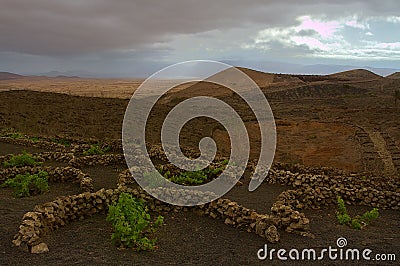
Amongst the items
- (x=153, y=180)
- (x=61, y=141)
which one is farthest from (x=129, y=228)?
(x=61, y=141)

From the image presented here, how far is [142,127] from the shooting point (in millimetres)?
25375

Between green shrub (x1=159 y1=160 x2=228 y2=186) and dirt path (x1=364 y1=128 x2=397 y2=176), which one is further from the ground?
green shrub (x1=159 y1=160 x2=228 y2=186)

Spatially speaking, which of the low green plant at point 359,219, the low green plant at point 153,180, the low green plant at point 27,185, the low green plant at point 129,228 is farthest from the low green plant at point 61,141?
the low green plant at point 359,219

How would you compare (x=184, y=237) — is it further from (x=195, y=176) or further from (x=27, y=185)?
(x=27, y=185)

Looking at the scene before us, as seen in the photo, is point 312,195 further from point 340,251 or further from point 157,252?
point 157,252

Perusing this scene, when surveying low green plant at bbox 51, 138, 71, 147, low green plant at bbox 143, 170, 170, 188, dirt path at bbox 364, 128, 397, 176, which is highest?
low green plant at bbox 143, 170, 170, 188

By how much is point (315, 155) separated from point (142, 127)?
1183 cm

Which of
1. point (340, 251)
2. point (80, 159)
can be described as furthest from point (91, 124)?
point (340, 251)

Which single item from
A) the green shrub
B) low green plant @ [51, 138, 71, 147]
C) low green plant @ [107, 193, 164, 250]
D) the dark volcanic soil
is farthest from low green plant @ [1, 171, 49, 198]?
low green plant @ [51, 138, 71, 147]

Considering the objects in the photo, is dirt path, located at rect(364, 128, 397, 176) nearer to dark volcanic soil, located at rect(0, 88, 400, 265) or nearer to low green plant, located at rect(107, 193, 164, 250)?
dark volcanic soil, located at rect(0, 88, 400, 265)

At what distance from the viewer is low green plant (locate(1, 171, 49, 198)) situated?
376 inches

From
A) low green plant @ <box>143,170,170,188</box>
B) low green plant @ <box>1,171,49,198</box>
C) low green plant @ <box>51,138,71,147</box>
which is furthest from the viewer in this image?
low green plant @ <box>51,138,71,147</box>

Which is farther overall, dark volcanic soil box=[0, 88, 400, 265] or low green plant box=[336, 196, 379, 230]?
low green plant box=[336, 196, 379, 230]

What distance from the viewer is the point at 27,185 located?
980 centimetres
